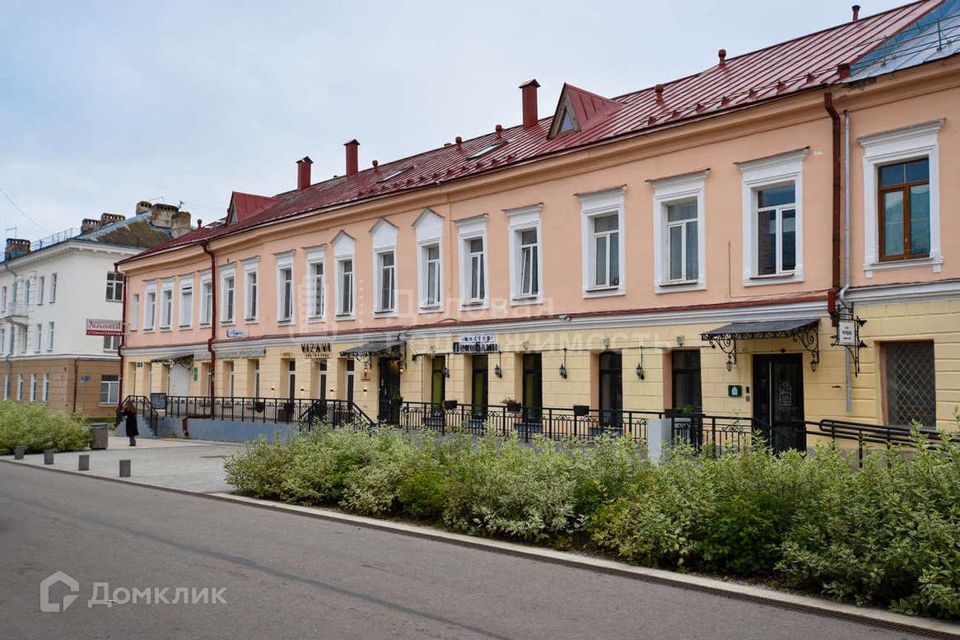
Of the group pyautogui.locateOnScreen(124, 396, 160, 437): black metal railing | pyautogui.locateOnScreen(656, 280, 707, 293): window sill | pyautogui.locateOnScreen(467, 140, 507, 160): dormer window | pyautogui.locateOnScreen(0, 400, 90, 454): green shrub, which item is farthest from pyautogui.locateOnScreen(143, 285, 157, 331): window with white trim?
pyautogui.locateOnScreen(656, 280, 707, 293): window sill

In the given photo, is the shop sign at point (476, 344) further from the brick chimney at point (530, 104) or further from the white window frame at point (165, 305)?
the white window frame at point (165, 305)

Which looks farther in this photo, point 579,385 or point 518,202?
point 518,202

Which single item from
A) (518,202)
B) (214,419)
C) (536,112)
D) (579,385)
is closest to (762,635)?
(579,385)

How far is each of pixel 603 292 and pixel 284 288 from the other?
15.0 metres

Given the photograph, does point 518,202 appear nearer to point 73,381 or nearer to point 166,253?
point 166,253

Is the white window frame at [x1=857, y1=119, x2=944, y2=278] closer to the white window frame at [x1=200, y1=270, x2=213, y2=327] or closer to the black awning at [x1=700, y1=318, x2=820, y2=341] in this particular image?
the black awning at [x1=700, y1=318, x2=820, y2=341]

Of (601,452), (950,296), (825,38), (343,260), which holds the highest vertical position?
(825,38)

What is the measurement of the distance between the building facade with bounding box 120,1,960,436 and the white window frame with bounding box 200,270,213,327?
5.08 metres

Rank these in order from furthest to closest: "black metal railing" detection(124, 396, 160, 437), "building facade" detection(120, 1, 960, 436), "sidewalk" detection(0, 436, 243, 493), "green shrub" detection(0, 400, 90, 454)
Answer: "black metal railing" detection(124, 396, 160, 437), "green shrub" detection(0, 400, 90, 454), "sidewalk" detection(0, 436, 243, 493), "building facade" detection(120, 1, 960, 436)

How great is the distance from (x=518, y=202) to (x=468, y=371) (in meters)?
5.02

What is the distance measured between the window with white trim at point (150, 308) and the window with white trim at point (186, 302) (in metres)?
2.86

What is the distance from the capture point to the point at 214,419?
31.4 metres

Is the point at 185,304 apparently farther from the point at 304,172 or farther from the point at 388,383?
the point at 388,383

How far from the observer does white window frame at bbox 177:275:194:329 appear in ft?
122
